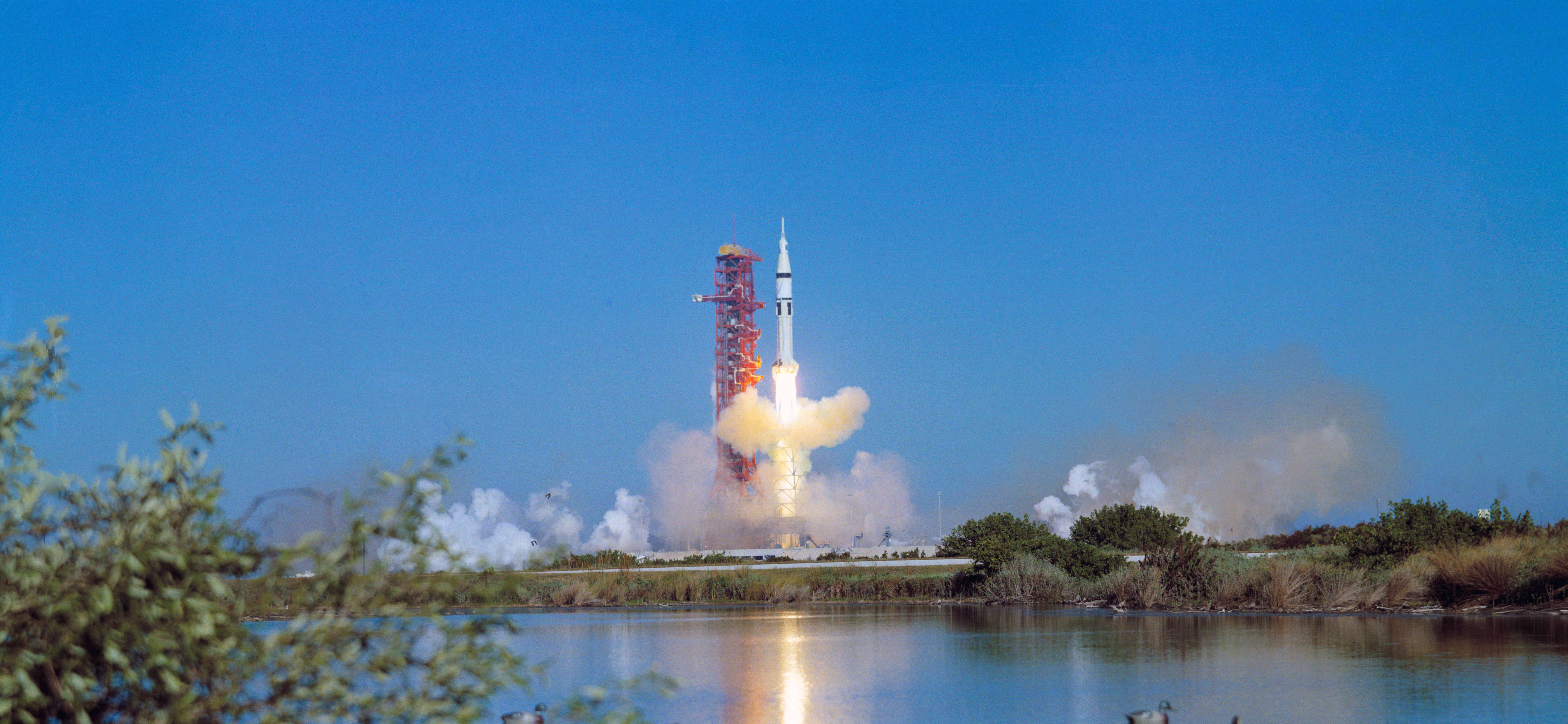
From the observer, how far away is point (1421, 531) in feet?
115

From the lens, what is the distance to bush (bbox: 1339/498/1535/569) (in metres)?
34.8

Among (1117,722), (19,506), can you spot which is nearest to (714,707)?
(1117,722)

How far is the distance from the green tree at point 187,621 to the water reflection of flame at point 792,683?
965cm

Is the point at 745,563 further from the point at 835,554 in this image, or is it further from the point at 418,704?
the point at 418,704

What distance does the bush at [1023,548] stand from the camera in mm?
40969

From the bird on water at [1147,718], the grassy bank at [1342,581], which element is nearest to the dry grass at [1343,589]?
the grassy bank at [1342,581]

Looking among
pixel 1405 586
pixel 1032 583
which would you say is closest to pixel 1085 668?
pixel 1405 586

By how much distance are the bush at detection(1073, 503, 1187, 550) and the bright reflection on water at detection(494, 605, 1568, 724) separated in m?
14.7

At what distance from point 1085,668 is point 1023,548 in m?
20.6

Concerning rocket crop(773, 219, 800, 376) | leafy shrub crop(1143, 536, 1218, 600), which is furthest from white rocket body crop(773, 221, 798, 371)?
leafy shrub crop(1143, 536, 1218, 600)

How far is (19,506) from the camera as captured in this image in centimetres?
821

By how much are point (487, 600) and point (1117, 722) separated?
9.88m

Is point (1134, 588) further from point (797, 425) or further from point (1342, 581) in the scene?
point (797, 425)

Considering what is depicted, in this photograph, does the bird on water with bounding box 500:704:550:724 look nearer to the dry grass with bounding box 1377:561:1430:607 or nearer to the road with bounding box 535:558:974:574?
the dry grass with bounding box 1377:561:1430:607
